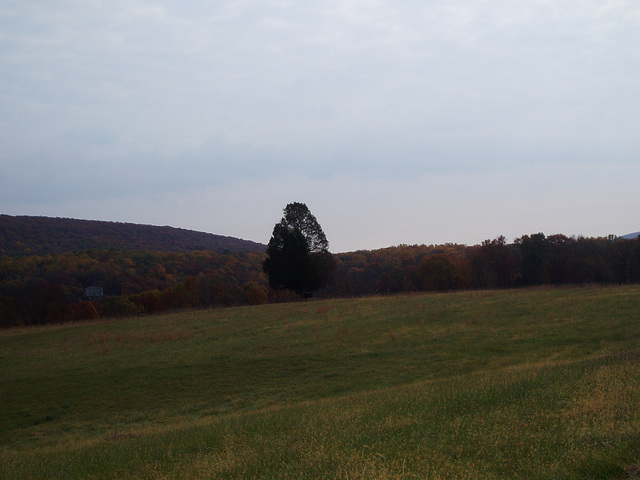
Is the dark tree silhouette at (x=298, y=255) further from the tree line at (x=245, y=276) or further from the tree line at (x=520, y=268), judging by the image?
the tree line at (x=520, y=268)

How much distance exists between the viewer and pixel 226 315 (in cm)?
3875

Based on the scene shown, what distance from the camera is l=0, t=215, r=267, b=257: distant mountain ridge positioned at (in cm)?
10862

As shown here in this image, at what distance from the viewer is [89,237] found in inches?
4961

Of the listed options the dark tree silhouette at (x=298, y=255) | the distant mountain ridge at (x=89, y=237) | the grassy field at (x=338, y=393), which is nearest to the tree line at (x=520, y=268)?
the dark tree silhouette at (x=298, y=255)

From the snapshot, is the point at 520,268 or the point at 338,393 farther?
the point at 520,268

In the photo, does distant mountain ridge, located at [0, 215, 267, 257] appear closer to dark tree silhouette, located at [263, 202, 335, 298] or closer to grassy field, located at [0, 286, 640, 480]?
dark tree silhouette, located at [263, 202, 335, 298]

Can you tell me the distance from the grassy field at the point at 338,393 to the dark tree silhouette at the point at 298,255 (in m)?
13.1

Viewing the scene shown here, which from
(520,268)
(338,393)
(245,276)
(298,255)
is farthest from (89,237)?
(338,393)

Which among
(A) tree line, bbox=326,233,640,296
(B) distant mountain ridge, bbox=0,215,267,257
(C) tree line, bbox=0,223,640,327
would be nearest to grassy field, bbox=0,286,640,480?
(C) tree line, bbox=0,223,640,327

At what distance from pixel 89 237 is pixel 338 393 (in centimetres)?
12530

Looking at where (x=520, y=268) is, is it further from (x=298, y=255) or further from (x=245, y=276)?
(x=245, y=276)

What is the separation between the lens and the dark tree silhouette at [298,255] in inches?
2105

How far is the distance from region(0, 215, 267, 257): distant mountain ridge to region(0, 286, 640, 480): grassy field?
269ft

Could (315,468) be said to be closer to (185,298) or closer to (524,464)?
(524,464)
